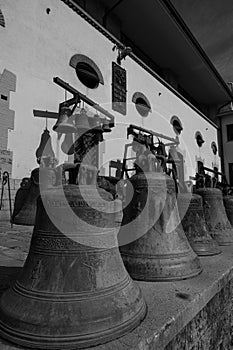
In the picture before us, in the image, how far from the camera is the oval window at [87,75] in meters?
7.40

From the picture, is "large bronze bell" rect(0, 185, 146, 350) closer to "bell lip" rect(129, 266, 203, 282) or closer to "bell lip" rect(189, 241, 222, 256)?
"bell lip" rect(129, 266, 203, 282)

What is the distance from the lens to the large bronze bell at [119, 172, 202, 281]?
187 centimetres

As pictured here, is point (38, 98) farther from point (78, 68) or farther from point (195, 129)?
point (195, 129)

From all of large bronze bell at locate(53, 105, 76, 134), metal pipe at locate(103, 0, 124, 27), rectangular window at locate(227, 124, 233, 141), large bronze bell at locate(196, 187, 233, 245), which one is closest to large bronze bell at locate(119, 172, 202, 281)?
large bronze bell at locate(196, 187, 233, 245)

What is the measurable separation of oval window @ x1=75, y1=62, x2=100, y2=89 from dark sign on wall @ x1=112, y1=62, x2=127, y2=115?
77 cm

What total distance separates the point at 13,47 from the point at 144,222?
5359mm

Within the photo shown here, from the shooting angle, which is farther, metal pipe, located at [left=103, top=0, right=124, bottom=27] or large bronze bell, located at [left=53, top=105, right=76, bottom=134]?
metal pipe, located at [left=103, top=0, right=124, bottom=27]

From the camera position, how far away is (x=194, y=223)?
8.73 feet

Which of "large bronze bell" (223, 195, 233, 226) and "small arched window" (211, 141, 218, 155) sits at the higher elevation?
"small arched window" (211, 141, 218, 155)

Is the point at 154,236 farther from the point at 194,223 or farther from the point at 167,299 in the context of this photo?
the point at 194,223

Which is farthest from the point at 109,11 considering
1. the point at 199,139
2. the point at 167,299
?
the point at 167,299

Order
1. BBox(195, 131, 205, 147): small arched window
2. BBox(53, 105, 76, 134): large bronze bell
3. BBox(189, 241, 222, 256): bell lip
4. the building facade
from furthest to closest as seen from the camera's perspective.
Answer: BBox(195, 131, 205, 147): small arched window
the building facade
BBox(53, 105, 76, 134): large bronze bell
BBox(189, 241, 222, 256): bell lip

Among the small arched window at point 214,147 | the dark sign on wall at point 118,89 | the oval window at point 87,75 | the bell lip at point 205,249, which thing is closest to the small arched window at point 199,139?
the small arched window at point 214,147

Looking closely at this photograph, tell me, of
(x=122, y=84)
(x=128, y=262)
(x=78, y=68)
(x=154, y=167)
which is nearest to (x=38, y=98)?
(x=78, y=68)
